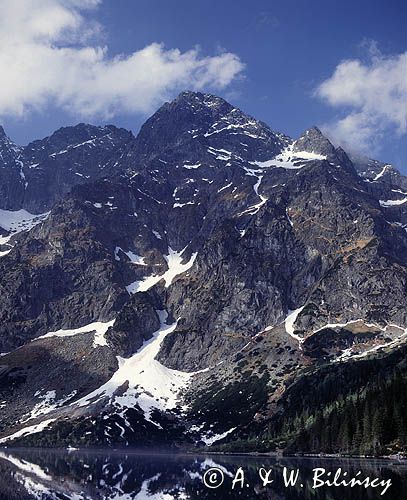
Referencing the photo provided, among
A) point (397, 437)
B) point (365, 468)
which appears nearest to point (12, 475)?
point (365, 468)

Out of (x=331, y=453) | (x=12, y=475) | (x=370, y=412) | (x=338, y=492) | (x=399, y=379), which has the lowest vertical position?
(x=12, y=475)

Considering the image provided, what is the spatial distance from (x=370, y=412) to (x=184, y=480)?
60201 millimetres

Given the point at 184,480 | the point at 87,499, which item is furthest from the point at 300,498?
the point at 184,480

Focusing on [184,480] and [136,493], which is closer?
[136,493]

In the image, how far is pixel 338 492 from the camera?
73.8 m

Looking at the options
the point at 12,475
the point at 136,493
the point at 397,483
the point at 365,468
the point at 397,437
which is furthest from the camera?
the point at 397,437

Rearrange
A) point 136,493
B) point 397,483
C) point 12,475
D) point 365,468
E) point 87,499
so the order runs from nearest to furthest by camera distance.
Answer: point 397,483 → point 87,499 → point 136,493 → point 365,468 → point 12,475

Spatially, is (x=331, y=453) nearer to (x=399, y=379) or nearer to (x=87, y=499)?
(x=399, y=379)

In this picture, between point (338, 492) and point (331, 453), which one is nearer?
point (338, 492)

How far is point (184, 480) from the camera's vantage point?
106 m

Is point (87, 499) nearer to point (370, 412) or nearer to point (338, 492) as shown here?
point (338, 492)

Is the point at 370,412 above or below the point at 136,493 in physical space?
above

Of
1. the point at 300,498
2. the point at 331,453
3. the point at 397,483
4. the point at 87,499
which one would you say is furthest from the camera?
the point at 331,453

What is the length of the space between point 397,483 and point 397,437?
64789 millimetres
